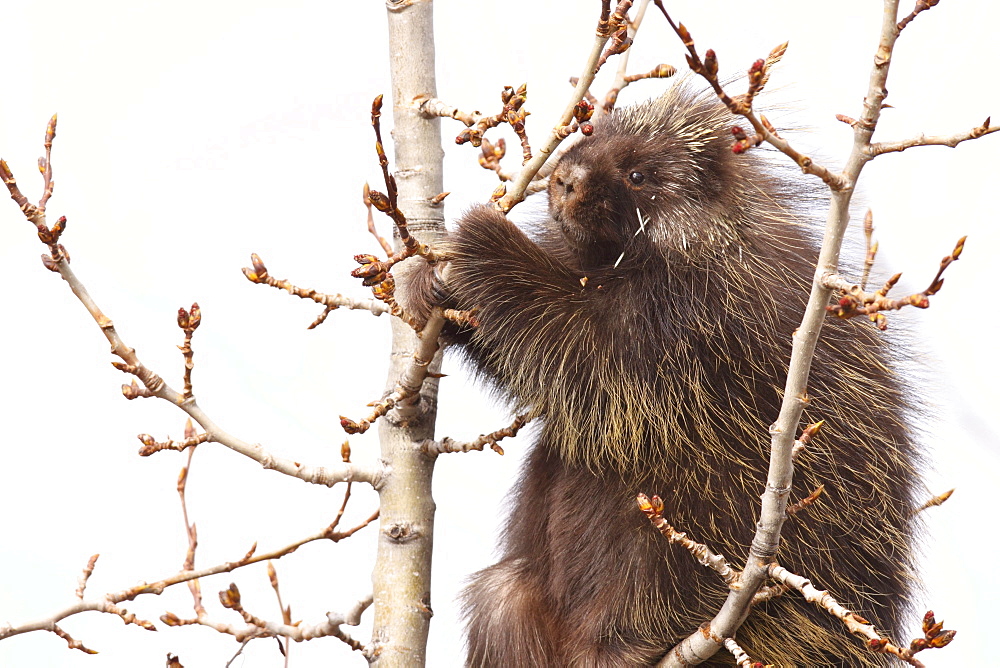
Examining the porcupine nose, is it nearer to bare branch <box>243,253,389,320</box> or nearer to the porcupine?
the porcupine

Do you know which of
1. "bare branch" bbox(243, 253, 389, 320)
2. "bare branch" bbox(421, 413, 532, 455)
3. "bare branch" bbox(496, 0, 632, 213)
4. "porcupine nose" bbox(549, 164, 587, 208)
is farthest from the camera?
"porcupine nose" bbox(549, 164, 587, 208)

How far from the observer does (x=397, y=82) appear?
2900 mm

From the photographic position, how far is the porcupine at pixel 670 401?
275 cm

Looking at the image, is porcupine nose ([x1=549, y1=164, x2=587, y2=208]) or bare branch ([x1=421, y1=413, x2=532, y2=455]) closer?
bare branch ([x1=421, y1=413, x2=532, y2=455])

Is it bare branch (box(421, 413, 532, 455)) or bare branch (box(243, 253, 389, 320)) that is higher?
bare branch (box(243, 253, 389, 320))

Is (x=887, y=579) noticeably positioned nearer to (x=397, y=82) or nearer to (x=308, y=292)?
(x=308, y=292)

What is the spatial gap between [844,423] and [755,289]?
1.44 ft

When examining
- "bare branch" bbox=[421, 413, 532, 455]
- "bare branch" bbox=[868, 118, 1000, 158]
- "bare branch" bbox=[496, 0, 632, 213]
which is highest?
"bare branch" bbox=[496, 0, 632, 213]

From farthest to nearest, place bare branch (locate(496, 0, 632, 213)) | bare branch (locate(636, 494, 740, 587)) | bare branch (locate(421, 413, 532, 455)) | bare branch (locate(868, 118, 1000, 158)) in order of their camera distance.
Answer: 1. bare branch (locate(421, 413, 532, 455))
2. bare branch (locate(636, 494, 740, 587))
3. bare branch (locate(496, 0, 632, 213))
4. bare branch (locate(868, 118, 1000, 158))

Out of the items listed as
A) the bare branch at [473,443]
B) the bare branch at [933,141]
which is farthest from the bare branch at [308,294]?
the bare branch at [933,141]

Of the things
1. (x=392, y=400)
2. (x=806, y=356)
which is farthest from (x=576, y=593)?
(x=806, y=356)

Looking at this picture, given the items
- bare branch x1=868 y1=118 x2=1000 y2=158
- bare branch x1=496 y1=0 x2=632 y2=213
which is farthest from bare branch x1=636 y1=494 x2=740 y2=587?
bare branch x1=868 y1=118 x2=1000 y2=158

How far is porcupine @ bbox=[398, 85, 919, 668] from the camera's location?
9.02ft

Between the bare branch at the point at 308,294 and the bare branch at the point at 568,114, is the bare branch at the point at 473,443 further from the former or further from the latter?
the bare branch at the point at 568,114
